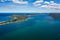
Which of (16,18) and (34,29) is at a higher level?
(16,18)

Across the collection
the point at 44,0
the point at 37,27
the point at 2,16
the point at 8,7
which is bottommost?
the point at 37,27

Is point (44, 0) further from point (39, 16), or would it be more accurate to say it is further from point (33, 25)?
point (33, 25)

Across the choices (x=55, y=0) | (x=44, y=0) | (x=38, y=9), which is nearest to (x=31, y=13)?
(x=38, y=9)

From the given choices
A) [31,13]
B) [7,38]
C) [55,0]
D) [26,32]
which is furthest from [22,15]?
[55,0]

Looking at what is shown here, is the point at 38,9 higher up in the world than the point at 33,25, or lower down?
higher up

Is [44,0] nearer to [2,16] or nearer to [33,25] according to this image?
[33,25]

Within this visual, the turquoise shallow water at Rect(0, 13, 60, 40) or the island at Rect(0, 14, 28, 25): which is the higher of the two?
the island at Rect(0, 14, 28, 25)

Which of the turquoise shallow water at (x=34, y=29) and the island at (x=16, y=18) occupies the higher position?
the island at (x=16, y=18)
